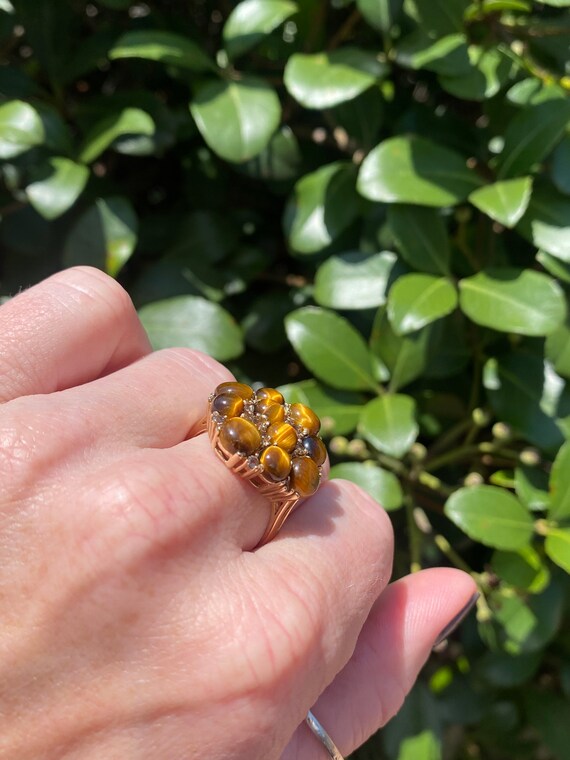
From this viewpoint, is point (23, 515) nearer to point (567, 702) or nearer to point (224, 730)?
point (224, 730)

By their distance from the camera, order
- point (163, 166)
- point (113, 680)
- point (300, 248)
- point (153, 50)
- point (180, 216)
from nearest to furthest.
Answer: point (113, 680) → point (153, 50) → point (300, 248) → point (180, 216) → point (163, 166)

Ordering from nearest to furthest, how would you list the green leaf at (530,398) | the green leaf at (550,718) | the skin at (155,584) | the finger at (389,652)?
the skin at (155,584) < the finger at (389,652) < the green leaf at (530,398) < the green leaf at (550,718)

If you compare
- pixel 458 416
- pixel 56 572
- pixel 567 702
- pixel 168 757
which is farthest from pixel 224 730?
pixel 567 702

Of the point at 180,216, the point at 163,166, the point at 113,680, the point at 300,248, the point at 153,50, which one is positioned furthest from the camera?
the point at 163,166

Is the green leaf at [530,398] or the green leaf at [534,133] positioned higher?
the green leaf at [534,133]

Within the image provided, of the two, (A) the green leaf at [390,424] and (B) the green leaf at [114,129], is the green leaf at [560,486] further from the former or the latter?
(B) the green leaf at [114,129]

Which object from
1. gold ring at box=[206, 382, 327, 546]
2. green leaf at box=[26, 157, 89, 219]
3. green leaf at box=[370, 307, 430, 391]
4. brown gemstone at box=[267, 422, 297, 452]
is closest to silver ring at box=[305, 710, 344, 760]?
gold ring at box=[206, 382, 327, 546]

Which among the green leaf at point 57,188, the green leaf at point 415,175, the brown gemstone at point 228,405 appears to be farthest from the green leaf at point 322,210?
the brown gemstone at point 228,405
